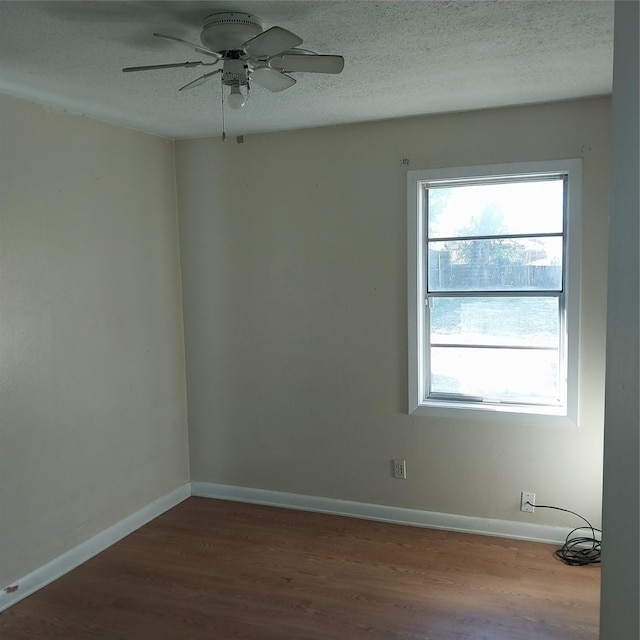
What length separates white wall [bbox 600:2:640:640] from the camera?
1.25 meters

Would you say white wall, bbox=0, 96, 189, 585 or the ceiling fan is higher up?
the ceiling fan

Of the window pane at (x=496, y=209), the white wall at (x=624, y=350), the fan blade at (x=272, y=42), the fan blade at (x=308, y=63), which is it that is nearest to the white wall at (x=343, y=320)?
the window pane at (x=496, y=209)

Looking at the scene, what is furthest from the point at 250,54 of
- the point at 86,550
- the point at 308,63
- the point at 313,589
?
the point at 86,550

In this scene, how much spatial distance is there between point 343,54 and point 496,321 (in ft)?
5.88

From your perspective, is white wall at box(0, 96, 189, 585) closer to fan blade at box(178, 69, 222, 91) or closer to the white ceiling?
the white ceiling

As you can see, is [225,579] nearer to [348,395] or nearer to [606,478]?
[348,395]

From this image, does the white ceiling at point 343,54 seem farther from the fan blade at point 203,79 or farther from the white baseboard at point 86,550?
the white baseboard at point 86,550

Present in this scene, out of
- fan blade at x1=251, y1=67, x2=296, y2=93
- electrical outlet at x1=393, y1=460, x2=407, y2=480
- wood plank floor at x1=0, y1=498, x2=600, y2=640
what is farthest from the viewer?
electrical outlet at x1=393, y1=460, x2=407, y2=480

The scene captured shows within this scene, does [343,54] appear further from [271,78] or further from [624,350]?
[624,350]

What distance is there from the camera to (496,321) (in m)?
3.45

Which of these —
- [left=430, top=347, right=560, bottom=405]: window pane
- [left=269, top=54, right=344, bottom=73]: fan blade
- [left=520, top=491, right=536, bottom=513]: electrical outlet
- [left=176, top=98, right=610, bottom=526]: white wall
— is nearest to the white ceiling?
[left=269, top=54, right=344, bottom=73]: fan blade

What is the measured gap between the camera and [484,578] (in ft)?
9.90

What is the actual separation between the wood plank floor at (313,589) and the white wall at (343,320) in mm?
377

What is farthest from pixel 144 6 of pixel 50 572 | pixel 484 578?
pixel 484 578
